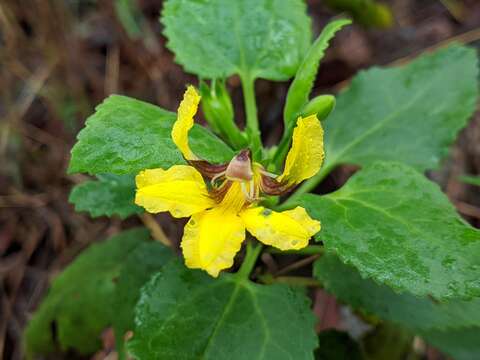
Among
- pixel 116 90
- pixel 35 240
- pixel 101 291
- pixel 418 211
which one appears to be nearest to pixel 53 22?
pixel 116 90

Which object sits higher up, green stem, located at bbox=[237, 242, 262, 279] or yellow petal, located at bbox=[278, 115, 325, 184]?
yellow petal, located at bbox=[278, 115, 325, 184]

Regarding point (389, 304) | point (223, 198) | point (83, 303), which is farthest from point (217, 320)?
point (83, 303)

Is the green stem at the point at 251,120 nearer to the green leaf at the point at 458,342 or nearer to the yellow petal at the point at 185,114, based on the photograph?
the yellow petal at the point at 185,114

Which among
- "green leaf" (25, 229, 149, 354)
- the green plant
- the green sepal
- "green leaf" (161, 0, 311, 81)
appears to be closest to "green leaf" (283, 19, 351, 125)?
the green plant

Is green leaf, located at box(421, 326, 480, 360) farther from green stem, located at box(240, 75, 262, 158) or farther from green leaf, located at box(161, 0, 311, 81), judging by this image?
green leaf, located at box(161, 0, 311, 81)

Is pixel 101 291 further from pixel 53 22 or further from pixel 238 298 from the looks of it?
pixel 53 22

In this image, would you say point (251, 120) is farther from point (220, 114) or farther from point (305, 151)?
point (305, 151)

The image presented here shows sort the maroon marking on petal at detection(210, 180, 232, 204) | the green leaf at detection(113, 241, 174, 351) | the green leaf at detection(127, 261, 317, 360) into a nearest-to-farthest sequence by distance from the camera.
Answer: the maroon marking on petal at detection(210, 180, 232, 204) < the green leaf at detection(127, 261, 317, 360) < the green leaf at detection(113, 241, 174, 351)
